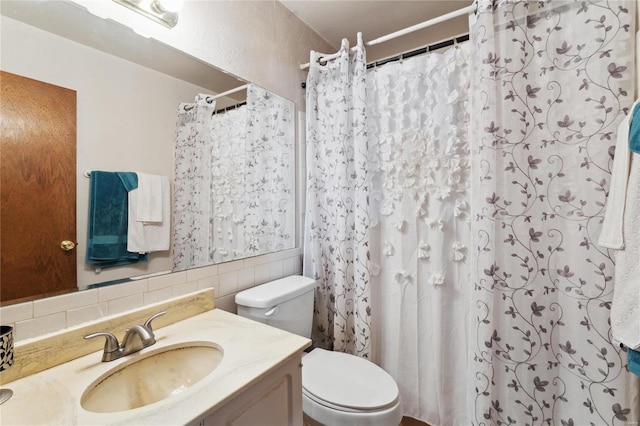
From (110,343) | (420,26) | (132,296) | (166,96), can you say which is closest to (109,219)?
(132,296)

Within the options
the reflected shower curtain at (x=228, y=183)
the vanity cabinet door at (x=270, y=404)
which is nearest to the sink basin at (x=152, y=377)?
the vanity cabinet door at (x=270, y=404)

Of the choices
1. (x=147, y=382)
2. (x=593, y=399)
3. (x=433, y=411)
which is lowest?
(x=433, y=411)

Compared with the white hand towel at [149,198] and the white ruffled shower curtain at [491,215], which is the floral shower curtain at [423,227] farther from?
the white hand towel at [149,198]

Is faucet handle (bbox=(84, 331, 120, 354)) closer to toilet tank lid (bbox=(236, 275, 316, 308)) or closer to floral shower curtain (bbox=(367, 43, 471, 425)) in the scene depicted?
toilet tank lid (bbox=(236, 275, 316, 308))

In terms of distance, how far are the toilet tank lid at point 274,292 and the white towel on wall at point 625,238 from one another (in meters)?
1.18

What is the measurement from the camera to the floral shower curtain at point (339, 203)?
57.6 inches

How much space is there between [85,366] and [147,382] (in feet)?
0.56

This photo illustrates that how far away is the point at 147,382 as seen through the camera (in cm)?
81

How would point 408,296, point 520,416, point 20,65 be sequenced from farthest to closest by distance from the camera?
point 408,296 < point 520,416 < point 20,65

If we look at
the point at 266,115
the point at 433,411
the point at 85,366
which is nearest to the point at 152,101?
the point at 266,115

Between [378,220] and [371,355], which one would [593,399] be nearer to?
[371,355]

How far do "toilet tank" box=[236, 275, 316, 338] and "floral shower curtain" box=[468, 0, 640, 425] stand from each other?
0.80m

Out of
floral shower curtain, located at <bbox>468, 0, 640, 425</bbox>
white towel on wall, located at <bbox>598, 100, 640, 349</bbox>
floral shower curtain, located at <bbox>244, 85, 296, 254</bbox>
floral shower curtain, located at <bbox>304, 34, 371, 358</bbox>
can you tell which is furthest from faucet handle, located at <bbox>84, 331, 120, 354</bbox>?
white towel on wall, located at <bbox>598, 100, 640, 349</bbox>

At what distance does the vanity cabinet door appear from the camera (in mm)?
653
